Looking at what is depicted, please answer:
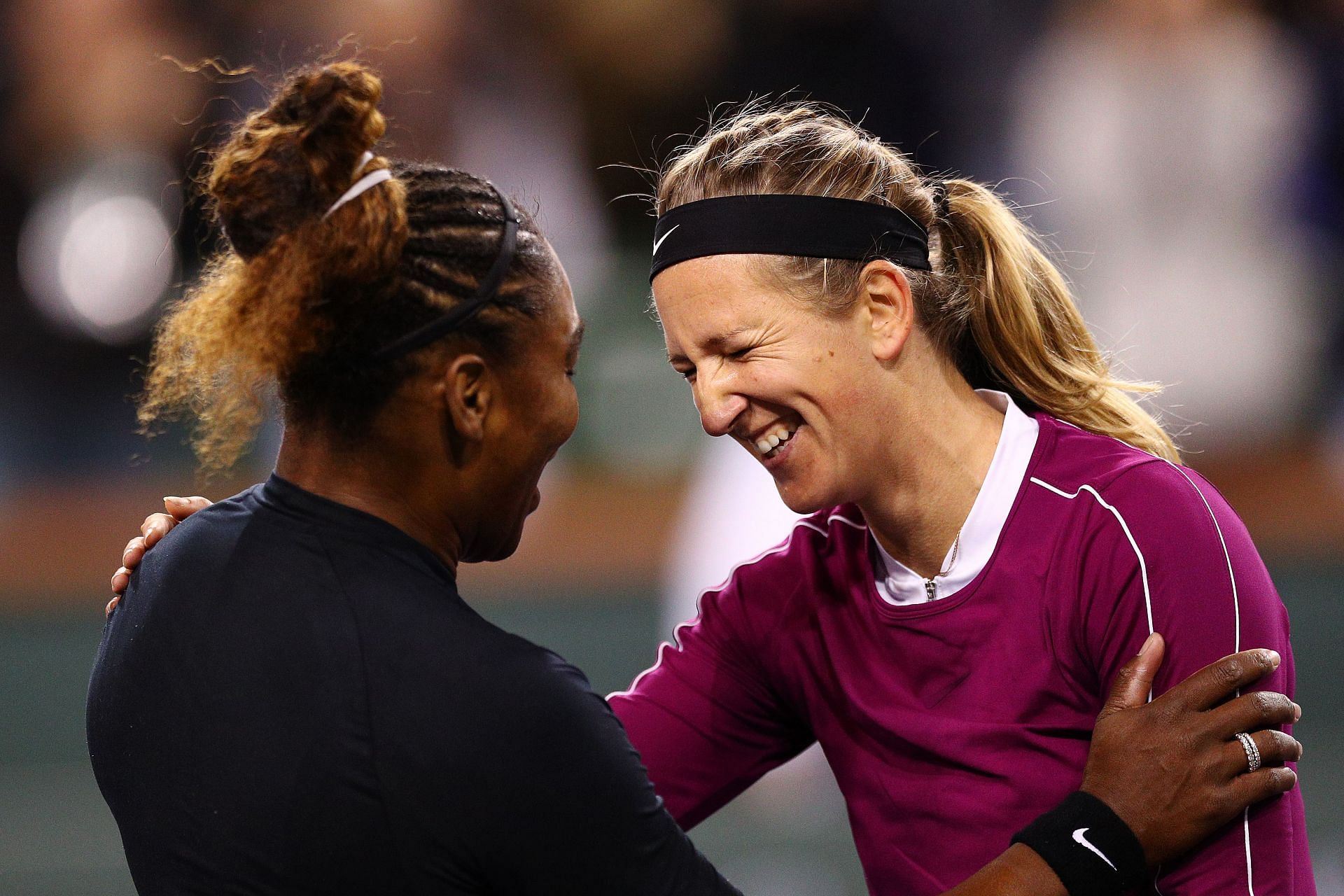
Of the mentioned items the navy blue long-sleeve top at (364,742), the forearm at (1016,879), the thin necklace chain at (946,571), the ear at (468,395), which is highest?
the ear at (468,395)

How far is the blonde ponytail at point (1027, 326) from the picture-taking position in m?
1.82

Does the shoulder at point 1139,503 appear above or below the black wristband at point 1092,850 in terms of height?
above

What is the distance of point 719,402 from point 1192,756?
0.65m

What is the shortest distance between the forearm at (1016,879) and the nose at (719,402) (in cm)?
58

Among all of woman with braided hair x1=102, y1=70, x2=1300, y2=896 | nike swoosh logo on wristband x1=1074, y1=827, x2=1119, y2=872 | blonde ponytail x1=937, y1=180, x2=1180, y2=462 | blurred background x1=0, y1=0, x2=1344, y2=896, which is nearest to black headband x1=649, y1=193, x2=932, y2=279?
blonde ponytail x1=937, y1=180, x2=1180, y2=462

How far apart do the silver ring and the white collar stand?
0.35 metres

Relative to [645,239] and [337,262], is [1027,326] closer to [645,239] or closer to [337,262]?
[337,262]

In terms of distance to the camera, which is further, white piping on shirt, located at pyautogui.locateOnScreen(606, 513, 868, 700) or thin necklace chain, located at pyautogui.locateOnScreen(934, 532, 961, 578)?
white piping on shirt, located at pyautogui.locateOnScreen(606, 513, 868, 700)

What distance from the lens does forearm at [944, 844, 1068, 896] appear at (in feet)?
4.66

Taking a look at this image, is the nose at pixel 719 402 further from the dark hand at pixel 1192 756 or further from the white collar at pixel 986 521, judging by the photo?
the dark hand at pixel 1192 756

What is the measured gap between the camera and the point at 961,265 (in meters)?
1.85

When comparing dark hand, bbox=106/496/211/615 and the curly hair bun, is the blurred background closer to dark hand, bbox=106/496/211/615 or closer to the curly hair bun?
dark hand, bbox=106/496/211/615

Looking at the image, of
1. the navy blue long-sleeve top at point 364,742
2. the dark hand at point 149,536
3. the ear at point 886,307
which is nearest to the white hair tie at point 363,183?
the navy blue long-sleeve top at point 364,742

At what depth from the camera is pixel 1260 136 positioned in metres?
4.10
